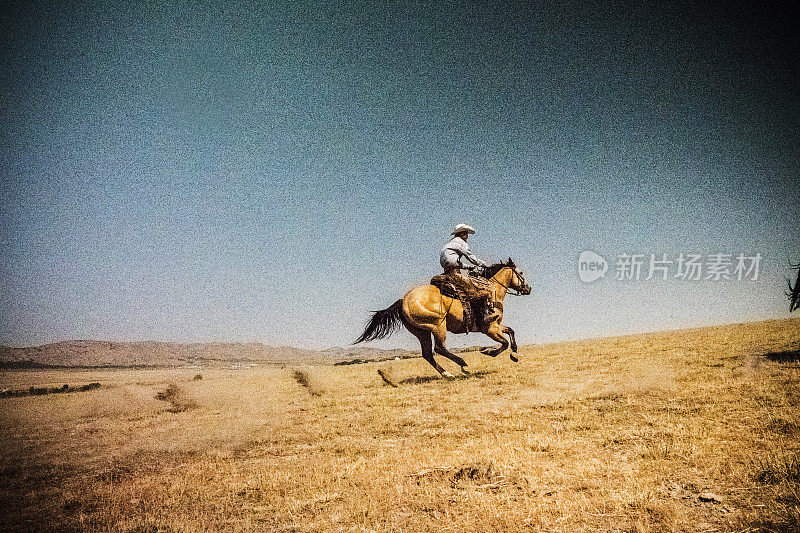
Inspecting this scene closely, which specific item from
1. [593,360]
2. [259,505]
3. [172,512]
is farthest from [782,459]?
[593,360]

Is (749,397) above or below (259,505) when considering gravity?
above

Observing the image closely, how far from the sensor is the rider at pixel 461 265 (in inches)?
470

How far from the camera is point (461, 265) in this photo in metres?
12.1

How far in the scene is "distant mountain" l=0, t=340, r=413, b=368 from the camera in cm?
3891

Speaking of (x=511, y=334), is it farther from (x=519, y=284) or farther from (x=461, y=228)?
(x=461, y=228)

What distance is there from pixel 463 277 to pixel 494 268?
189 centimetres

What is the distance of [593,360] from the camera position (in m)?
13.5

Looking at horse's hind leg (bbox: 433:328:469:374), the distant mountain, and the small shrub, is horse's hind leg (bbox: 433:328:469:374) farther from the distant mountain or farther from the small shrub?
the distant mountain

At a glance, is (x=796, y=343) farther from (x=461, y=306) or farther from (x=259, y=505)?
Result: (x=259, y=505)

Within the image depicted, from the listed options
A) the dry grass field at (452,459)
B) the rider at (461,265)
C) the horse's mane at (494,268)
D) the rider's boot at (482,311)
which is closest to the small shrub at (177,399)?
the dry grass field at (452,459)

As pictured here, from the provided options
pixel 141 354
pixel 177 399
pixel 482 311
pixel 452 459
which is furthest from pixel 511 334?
pixel 141 354

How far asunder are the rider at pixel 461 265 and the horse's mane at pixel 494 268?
2.94ft

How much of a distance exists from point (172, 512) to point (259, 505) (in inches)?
37.6

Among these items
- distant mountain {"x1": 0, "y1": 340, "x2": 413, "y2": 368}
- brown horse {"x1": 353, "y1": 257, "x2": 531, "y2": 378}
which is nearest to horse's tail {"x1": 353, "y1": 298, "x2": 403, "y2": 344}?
brown horse {"x1": 353, "y1": 257, "x2": 531, "y2": 378}
